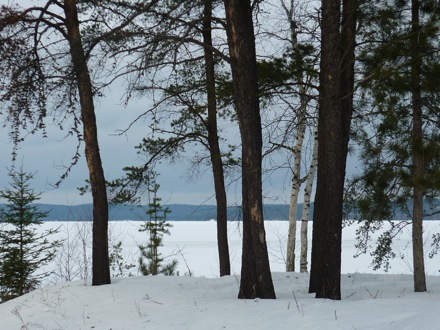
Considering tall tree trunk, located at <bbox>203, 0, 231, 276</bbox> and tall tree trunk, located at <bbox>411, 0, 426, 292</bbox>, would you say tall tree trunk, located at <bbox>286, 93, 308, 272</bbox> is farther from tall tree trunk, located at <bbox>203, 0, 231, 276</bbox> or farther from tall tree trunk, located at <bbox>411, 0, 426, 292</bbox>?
tall tree trunk, located at <bbox>411, 0, 426, 292</bbox>

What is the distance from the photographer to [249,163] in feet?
30.7

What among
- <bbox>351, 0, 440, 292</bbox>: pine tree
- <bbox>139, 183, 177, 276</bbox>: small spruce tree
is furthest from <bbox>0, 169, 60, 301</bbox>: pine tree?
<bbox>351, 0, 440, 292</bbox>: pine tree

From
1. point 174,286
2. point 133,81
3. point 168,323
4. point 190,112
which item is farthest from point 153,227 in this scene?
point 168,323

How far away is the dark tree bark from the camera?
9.37m

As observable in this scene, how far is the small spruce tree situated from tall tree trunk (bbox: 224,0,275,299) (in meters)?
12.5

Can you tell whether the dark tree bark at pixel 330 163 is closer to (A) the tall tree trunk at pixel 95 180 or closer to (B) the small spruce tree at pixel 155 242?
(A) the tall tree trunk at pixel 95 180

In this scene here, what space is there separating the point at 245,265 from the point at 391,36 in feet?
17.6

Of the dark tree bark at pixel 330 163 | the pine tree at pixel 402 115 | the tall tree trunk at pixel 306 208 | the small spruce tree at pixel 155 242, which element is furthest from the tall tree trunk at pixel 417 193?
the small spruce tree at pixel 155 242

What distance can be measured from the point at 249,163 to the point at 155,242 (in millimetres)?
14444

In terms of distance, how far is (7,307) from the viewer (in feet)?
37.9

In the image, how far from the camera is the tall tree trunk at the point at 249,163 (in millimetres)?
9344

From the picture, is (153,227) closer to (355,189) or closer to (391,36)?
(355,189)

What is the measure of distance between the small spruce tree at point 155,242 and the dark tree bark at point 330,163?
12.7 m

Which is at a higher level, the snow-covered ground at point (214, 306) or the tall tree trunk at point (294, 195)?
the tall tree trunk at point (294, 195)
